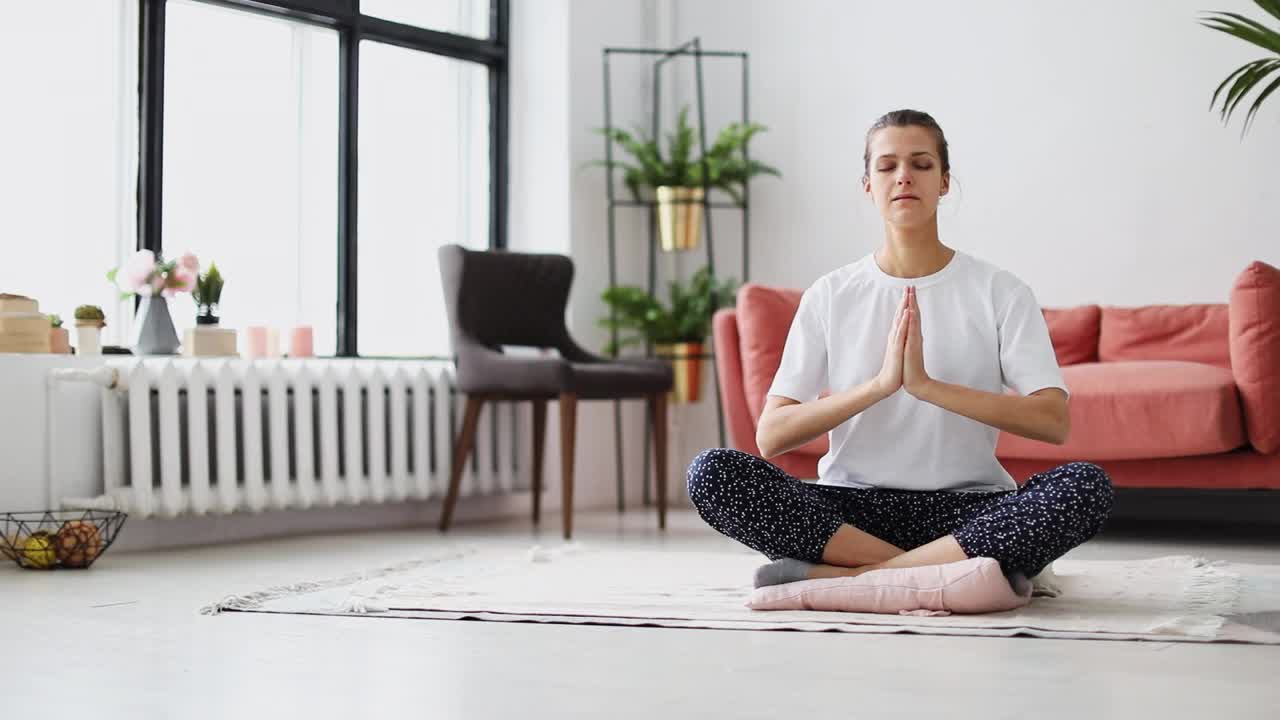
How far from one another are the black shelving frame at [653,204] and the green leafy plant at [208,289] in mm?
1566

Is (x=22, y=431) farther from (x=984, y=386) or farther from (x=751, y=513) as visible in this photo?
(x=984, y=386)

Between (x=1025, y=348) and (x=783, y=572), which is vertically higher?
(x=1025, y=348)

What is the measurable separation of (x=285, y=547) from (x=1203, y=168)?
3.11 meters

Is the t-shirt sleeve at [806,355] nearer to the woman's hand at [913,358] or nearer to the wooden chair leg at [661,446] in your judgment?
the woman's hand at [913,358]

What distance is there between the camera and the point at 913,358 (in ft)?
7.03

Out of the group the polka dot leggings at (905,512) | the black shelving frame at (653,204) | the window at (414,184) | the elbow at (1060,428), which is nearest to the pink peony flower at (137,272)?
the window at (414,184)

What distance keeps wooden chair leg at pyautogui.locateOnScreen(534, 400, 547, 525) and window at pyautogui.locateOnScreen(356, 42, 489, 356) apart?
2.03 feet

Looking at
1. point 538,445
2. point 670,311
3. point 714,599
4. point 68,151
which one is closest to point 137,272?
point 68,151

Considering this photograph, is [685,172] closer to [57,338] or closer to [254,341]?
[254,341]

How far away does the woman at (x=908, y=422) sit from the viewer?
7.14 ft

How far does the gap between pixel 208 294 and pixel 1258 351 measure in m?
2.95

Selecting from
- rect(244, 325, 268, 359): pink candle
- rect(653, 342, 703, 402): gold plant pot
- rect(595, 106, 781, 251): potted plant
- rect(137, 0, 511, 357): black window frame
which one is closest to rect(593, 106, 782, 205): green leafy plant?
rect(595, 106, 781, 251): potted plant

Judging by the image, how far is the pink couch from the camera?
347 cm

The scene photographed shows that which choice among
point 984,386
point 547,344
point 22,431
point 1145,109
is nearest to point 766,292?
point 547,344
